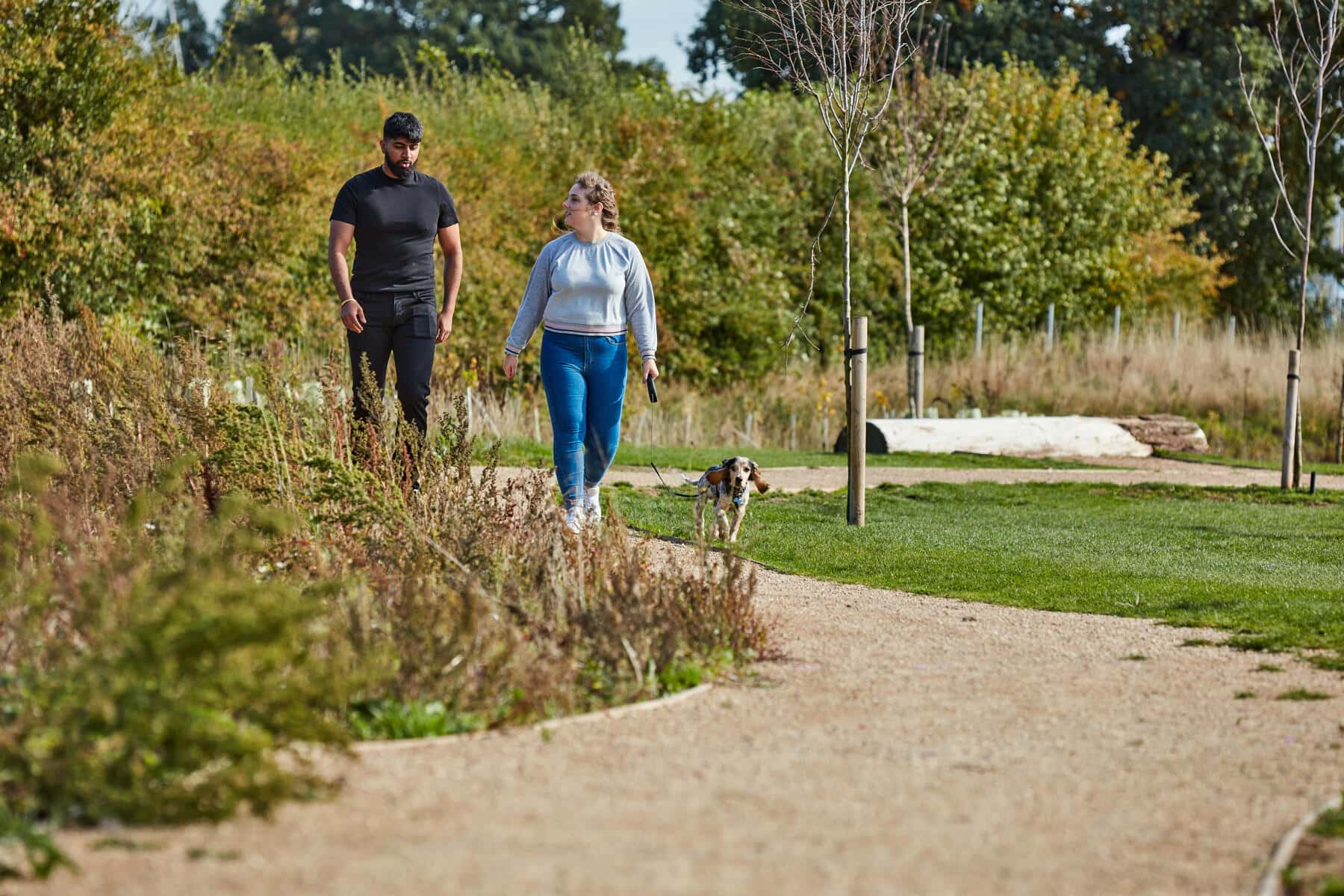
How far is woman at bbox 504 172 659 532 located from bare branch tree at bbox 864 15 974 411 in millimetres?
12476

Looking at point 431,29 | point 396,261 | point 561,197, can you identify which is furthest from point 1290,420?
point 431,29

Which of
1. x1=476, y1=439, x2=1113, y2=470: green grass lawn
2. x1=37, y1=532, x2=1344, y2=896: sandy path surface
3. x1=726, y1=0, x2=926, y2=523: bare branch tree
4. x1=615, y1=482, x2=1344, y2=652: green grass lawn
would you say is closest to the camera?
x1=37, y1=532, x2=1344, y2=896: sandy path surface

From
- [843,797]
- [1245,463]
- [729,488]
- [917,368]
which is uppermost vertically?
[917,368]

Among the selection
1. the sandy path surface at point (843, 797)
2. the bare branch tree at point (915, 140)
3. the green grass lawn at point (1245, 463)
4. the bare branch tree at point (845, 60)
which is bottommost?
the green grass lawn at point (1245, 463)

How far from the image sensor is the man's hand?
7.88m

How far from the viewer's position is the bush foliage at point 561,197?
15.0 meters

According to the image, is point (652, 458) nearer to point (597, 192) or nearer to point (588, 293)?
point (588, 293)

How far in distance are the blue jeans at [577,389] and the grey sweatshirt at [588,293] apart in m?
Result: 0.07

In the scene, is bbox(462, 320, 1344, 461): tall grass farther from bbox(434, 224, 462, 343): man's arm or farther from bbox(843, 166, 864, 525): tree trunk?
bbox(434, 224, 462, 343): man's arm

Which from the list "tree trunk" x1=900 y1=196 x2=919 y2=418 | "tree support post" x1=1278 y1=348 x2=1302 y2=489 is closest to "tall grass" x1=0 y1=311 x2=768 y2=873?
"tree support post" x1=1278 y1=348 x2=1302 y2=489

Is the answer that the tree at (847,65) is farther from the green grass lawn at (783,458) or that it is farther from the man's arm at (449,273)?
the green grass lawn at (783,458)

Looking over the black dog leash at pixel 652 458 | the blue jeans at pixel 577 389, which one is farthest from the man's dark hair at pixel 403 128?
the black dog leash at pixel 652 458

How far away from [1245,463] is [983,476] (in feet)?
14.8

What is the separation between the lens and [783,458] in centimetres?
1648
